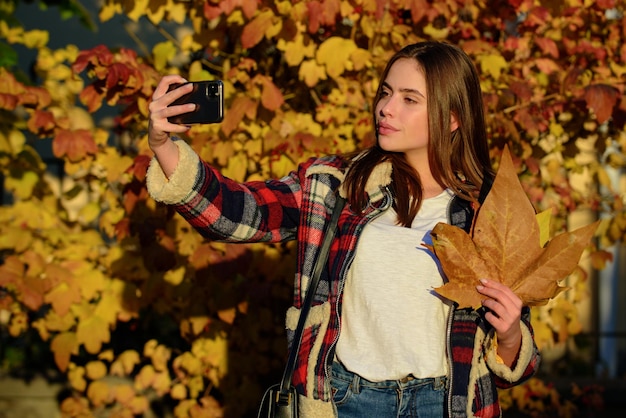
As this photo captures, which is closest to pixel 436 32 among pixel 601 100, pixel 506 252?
pixel 601 100

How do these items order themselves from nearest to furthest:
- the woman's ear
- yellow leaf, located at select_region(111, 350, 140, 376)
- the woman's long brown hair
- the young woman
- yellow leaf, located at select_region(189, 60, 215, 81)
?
the young woman, the woman's long brown hair, the woman's ear, yellow leaf, located at select_region(189, 60, 215, 81), yellow leaf, located at select_region(111, 350, 140, 376)

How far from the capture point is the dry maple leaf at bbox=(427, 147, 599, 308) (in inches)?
88.4

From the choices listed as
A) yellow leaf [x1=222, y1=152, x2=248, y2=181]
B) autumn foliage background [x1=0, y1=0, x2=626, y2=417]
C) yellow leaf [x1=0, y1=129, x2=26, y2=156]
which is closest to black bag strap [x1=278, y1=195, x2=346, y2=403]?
autumn foliage background [x1=0, y1=0, x2=626, y2=417]

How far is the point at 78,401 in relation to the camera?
423 cm

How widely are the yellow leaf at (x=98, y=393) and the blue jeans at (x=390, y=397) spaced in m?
1.96

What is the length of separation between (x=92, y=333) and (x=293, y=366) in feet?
5.45

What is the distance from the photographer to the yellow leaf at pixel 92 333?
12.4ft

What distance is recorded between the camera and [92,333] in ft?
12.5

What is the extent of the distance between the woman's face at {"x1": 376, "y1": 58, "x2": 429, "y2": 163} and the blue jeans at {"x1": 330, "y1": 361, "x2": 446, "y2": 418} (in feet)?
2.15

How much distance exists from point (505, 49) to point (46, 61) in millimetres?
1891

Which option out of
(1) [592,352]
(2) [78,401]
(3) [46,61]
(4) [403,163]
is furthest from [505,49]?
(1) [592,352]

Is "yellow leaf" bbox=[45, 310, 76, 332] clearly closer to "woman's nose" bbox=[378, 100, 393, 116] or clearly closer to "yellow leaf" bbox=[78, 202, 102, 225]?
"yellow leaf" bbox=[78, 202, 102, 225]

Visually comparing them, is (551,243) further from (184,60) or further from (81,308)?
(184,60)

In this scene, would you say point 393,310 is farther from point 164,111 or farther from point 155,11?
point 155,11
